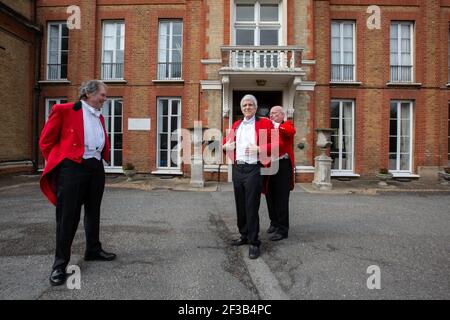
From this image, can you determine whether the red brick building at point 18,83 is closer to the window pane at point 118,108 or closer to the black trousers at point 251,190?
the window pane at point 118,108

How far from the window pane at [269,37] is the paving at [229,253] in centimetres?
711

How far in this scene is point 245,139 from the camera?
11.9 ft

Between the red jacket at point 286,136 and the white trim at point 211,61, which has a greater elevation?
the white trim at point 211,61

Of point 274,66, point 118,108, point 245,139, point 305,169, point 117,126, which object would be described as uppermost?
point 274,66

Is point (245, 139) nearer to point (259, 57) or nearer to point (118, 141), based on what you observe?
point (259, 57)

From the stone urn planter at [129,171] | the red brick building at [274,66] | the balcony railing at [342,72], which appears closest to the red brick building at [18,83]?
the red brick building at [274,66]

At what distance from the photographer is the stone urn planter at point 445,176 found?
11094mm

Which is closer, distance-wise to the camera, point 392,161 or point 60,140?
point 60,140

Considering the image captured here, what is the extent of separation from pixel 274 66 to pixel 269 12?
7.87 feet

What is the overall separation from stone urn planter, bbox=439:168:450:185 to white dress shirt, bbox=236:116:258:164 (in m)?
11.0

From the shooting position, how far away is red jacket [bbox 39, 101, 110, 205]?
2842 mm

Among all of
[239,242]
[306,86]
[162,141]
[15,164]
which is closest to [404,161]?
[306,86]

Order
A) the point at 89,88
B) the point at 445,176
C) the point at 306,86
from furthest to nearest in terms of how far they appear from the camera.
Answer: the point at 445,176
the point at 306,86
the point at 89,88

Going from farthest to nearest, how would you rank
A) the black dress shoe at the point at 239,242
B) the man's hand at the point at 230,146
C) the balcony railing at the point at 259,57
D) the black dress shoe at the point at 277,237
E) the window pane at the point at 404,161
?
the window pane at the point at 404,161, the balcony railing at the point at 259,57, the black dress shoe at the point at 277,237, the black dress shoe at the point at 239,242, the man's hand at the point at 230,146
